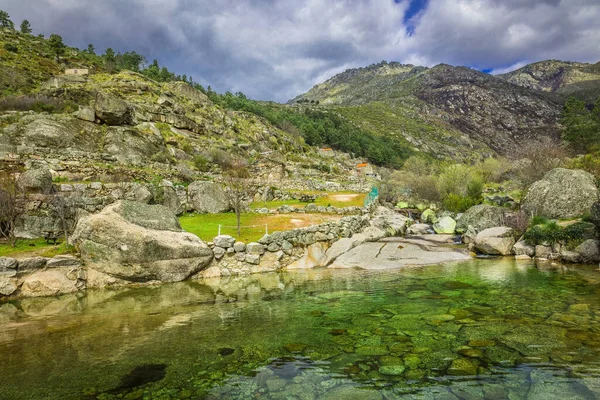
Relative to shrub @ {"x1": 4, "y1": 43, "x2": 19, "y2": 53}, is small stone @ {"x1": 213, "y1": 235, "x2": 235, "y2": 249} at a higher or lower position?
lower

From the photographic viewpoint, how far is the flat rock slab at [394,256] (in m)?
21.3

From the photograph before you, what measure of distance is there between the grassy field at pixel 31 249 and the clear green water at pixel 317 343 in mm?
4080

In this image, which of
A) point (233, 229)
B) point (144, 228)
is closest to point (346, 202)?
point (233, 229)

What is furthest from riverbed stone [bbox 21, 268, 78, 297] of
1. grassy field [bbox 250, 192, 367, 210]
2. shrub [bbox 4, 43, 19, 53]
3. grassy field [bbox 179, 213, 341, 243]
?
shrub [bbox 4, 43, 19, 53]

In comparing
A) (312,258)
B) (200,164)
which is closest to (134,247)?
(312,258)

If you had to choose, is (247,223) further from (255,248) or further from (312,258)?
(312,258)

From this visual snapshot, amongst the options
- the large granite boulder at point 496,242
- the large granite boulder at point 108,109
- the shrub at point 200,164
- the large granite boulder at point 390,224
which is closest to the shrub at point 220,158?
the shrub at point 200,164


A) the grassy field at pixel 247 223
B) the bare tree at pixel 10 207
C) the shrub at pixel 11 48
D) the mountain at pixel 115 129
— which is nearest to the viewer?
the bare tree at pixel 10 207

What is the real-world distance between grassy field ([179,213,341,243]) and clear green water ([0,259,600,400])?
334 inches

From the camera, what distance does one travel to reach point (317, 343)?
351 inches

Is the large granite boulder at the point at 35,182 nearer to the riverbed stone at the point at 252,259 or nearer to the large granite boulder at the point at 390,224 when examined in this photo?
the riverbed stone at the point at 252,259

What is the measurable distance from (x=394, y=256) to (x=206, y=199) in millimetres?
19475

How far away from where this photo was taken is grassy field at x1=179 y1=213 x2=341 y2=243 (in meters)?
23.6

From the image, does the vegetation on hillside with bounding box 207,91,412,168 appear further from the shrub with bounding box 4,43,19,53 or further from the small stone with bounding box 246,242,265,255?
the small stone with bounding box 246,242,265,255
